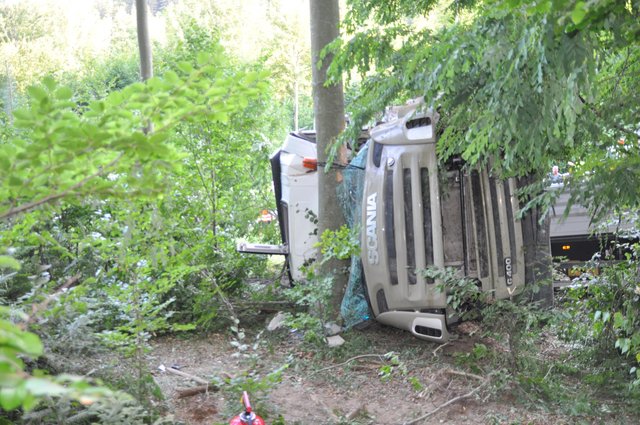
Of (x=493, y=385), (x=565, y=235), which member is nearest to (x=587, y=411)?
(x=493, y=385)

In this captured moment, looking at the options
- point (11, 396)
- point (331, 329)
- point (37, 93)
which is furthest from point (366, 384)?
point (11, 396)

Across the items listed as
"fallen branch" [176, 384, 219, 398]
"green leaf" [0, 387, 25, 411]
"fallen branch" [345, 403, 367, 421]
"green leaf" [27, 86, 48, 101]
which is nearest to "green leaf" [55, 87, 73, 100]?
"green leaf" [27, 86, 48, 101]

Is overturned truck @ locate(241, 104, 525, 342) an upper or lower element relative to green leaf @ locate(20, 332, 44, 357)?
lower

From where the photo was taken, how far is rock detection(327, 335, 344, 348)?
7565mm

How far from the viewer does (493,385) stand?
20.1ft

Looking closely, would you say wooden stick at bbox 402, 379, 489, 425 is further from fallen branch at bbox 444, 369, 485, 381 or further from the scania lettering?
the scania lettering

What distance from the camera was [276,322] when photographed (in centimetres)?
852

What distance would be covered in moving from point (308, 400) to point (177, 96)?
4476mm

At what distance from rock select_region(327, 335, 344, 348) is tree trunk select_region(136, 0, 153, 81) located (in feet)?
28.7

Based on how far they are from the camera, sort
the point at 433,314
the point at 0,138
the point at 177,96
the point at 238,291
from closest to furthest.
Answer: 1. the point at 177,96
2. the point at 433,314
3. the point at 238,291
4. the point at 0,138

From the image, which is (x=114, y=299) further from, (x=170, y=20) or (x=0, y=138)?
(x=170, y=20)

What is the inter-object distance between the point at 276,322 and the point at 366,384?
2.07 m

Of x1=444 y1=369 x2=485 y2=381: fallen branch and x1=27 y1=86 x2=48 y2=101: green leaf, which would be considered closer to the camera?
x1=27 y1=86 x2=48 y2=101: green leaf

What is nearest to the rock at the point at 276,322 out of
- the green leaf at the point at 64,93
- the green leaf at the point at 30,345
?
the green leaf at the point at 64,93
